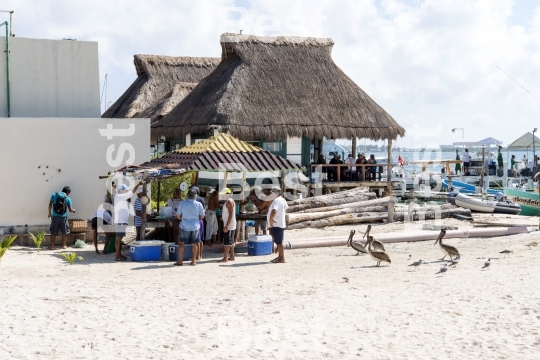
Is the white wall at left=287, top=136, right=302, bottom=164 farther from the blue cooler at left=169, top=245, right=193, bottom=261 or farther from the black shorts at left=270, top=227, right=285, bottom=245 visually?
the black shorts at left=270, top=227, right=285, bottom=245

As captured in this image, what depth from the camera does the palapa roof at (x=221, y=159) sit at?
643 inches

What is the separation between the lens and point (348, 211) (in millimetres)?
22344

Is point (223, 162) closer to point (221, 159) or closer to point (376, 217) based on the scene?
point (221, 159)

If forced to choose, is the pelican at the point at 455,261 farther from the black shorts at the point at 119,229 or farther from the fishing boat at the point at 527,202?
the fishing boat at the point at 527,202

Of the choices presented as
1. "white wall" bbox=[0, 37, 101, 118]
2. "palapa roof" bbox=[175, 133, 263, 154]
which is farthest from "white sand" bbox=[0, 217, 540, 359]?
"white wall" bbox=[0, 37, 101, 118]

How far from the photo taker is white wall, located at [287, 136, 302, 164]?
2803cm

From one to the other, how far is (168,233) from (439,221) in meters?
8.70

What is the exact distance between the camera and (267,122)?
26.8 metres

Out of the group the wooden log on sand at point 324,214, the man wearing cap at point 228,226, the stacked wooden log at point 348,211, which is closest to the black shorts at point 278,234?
the man wearing cap at point 228,226

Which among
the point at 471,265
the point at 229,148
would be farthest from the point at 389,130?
the point at 471,265

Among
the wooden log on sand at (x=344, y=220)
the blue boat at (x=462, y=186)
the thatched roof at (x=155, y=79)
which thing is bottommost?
the wooden log on sand at (x=344, y=220)

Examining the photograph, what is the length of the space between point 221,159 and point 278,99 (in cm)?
1149

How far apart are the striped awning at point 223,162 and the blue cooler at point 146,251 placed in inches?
65.6

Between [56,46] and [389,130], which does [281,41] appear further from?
[56,46]
